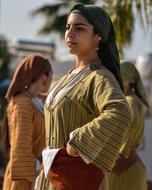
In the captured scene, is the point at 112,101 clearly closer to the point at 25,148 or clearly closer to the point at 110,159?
the point at 110,159

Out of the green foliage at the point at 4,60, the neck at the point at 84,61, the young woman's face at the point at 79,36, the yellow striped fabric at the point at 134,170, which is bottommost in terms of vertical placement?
the yellow striped fabric at the point at 134,170

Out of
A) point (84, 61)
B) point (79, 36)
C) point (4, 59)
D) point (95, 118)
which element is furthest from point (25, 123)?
point (4, 59)

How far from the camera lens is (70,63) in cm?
1240

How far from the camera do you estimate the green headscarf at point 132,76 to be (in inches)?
215

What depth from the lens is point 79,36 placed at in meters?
3.55

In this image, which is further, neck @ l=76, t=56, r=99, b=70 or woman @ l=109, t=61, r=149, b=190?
woman @ l=109, t=61, r=149, b=190

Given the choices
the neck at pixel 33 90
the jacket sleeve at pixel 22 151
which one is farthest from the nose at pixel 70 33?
the neck at pixel 33 90

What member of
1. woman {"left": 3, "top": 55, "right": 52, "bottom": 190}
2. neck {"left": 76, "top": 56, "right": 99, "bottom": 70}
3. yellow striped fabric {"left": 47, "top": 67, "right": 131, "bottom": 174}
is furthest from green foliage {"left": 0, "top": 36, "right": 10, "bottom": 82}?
yellow striped fabric {"left": 47, "top": 67, "right": 131, "bottom": 174}

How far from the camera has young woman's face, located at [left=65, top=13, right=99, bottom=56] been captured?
355 cm

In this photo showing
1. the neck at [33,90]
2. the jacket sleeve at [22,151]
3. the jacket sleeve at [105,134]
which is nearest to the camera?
the jacket sleeve at [105,134]

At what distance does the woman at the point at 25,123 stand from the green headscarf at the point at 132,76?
63 cm

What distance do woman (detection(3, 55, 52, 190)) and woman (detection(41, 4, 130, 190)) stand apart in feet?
3.64

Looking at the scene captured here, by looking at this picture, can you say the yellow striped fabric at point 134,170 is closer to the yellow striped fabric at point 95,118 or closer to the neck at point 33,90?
the neck at point 33,90

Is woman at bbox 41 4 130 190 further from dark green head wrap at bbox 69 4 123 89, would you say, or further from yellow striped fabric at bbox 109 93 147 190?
yellow striped fabric at bbox 109 93 147 190
